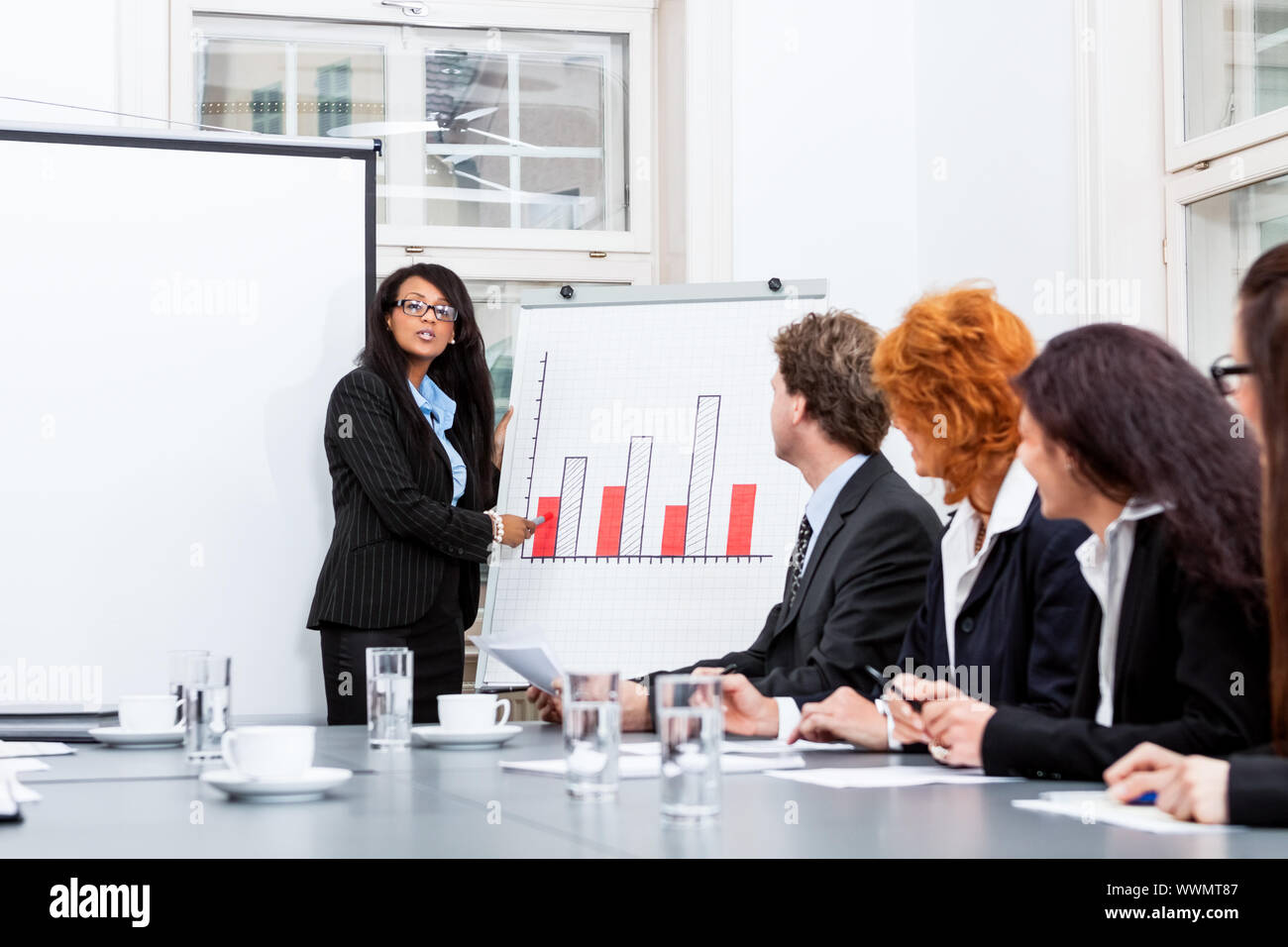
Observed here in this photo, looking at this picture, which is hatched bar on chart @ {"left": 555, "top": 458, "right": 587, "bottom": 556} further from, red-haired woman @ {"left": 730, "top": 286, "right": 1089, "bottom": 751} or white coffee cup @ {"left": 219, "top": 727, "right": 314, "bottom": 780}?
white coffee cup @ {"left": 219, "top": 727, "right": 314, "bottom": 780}

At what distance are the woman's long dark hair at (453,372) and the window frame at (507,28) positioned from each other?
93 cm

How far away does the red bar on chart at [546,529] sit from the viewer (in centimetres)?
325

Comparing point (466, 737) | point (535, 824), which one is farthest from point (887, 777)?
point (466, 737)

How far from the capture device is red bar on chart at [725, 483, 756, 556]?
10.3ft

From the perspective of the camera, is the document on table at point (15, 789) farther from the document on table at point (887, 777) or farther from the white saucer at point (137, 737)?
the document on table at point (887, 777)

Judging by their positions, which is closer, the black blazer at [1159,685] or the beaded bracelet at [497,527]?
the black blazer at [1159,685]

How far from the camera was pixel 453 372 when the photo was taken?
3326 millimetres

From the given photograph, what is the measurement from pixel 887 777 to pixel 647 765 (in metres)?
0.26

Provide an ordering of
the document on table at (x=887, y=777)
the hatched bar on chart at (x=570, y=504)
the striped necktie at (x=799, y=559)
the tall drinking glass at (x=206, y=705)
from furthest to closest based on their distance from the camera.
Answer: the hatched bar on chart at (x=570, y=504) < the striped necktie at (x=799, y=559) < the tall drinking glass at (x=206, y=705) < the document on table at (x=887, y=777)

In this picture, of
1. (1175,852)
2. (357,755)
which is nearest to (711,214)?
(357,755)

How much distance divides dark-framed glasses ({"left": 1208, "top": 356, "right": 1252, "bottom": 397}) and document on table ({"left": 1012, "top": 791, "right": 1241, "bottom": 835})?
39 centimetres

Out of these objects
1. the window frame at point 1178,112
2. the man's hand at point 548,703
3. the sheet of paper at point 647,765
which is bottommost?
the man's hand at point 548,703

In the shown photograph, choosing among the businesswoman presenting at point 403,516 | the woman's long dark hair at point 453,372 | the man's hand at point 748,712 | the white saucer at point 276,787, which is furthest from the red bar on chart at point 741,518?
the white saucer at point 276,787
